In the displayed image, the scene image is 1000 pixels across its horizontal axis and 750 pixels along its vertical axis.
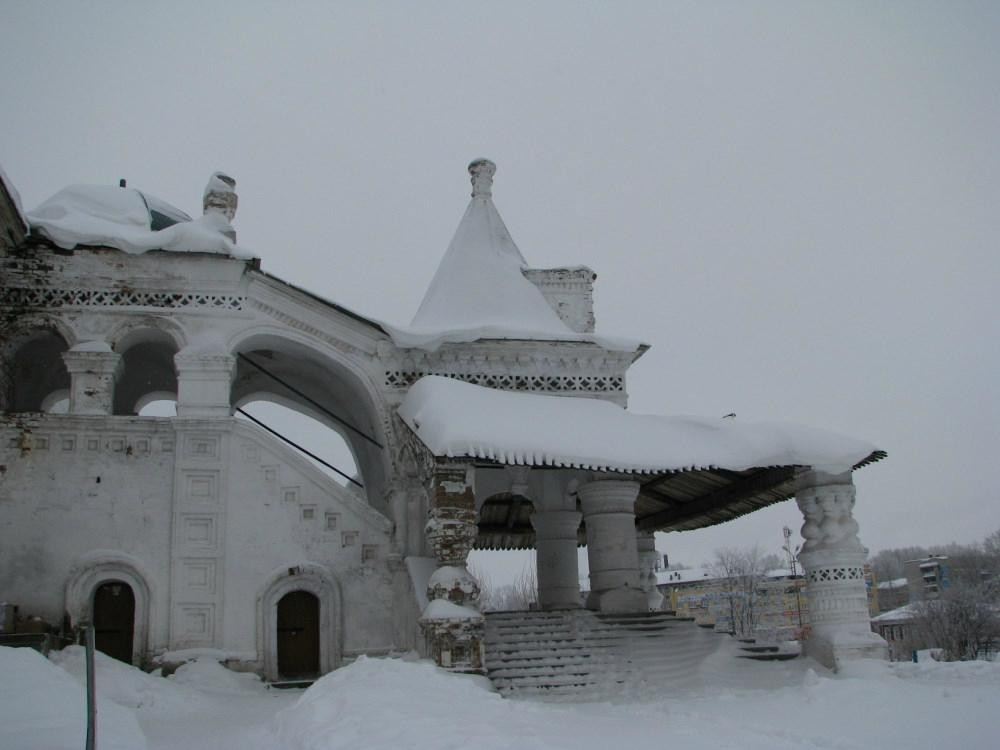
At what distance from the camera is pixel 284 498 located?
13344mm

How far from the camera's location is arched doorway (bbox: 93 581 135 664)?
12.4 meters

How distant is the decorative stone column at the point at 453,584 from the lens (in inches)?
428

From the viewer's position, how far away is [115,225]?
14.0 meters

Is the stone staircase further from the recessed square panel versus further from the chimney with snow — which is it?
the chimney with snow

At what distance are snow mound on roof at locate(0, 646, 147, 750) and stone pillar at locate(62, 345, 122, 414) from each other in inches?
222

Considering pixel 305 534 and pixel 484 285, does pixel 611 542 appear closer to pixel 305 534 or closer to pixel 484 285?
pixel 305 534

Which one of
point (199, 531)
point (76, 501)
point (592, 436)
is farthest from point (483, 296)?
point (76, 501)

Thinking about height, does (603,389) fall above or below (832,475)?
above

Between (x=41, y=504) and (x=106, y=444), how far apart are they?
1.13 metres

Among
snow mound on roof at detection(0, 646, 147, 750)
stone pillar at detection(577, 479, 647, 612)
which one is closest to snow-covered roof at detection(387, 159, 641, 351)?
stone pillar at detection(577, 479, 647, 612)

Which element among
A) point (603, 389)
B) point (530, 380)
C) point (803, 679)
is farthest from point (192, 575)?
point (803, 679)

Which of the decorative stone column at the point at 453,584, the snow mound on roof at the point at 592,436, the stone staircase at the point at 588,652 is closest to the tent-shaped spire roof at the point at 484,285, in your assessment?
the snow mound on roof at the point at 592,436

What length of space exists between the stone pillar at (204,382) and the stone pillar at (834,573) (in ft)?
27.7

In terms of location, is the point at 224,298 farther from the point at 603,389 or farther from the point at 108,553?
the point at 603,389
